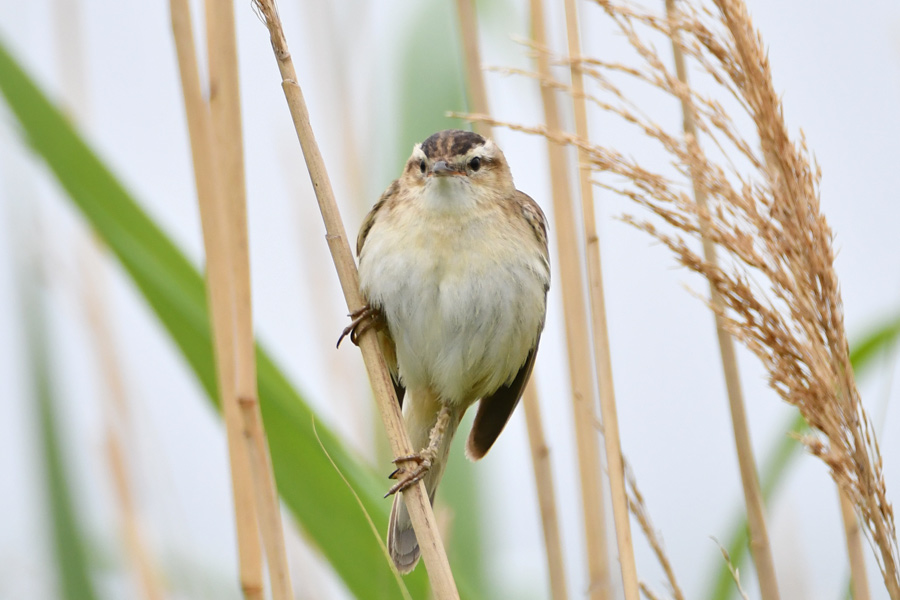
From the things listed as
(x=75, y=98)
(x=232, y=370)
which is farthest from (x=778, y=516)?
(x=75, y=98)

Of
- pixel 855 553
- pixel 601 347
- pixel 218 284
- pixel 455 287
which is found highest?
pixel 455 287

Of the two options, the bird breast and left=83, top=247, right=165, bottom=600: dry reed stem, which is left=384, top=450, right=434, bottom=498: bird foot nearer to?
the bird breast

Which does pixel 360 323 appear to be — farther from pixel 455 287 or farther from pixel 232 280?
pixel 232 280

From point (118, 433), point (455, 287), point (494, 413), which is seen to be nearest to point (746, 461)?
point (455, 287)

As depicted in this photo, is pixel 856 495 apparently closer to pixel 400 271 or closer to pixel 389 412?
pixel 389 412

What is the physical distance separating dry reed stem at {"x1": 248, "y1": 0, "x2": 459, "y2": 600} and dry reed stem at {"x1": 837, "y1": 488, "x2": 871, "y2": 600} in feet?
2.73

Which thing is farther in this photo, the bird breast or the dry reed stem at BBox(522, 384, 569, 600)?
the bird breast

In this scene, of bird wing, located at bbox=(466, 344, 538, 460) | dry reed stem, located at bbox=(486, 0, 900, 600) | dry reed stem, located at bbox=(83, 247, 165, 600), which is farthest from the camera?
bird wing, located at bbox=(466, 344, 538, 460)

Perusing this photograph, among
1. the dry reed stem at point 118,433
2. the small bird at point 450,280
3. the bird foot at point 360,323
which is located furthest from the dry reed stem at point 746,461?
the dry reed stem at point 118,433

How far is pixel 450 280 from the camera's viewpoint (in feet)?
7.32

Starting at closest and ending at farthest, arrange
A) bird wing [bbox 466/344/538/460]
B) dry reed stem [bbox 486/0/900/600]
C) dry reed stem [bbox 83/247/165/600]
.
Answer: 1. dry reed stem [bbox 486/0/900/600]
2. dry reed stem [bbox 83/247/165/600]
3. bird wing [bbox 466/344/538/460]

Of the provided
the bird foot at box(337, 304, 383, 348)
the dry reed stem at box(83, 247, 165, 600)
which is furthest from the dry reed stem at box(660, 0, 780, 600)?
the dry reed stem at box(83, 247, 165, 600)

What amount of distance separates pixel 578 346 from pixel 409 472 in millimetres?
571

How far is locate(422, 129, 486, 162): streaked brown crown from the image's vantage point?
224 cm
